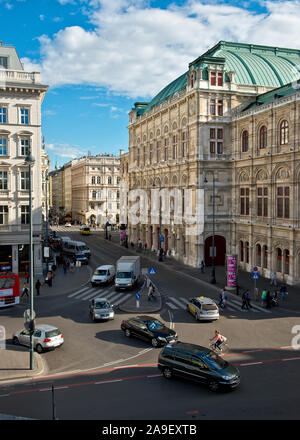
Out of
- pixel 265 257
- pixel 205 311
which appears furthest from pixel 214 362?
pixel 265 257

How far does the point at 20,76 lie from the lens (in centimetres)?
4488

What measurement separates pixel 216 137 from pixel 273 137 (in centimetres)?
1015

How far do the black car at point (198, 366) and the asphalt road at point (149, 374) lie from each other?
446 mm

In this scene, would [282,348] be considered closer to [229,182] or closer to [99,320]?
[99,320]

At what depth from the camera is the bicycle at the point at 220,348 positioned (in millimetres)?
22562

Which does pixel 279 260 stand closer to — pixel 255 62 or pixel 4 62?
pixel 255 62

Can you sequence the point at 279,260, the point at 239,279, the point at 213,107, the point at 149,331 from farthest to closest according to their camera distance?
the point at 213,107 → the point at 239,279 → the point at 279,260 → the point at 149,331

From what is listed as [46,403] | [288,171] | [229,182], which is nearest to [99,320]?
[46,403]

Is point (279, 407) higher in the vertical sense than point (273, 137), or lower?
lower

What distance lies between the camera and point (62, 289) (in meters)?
39.8

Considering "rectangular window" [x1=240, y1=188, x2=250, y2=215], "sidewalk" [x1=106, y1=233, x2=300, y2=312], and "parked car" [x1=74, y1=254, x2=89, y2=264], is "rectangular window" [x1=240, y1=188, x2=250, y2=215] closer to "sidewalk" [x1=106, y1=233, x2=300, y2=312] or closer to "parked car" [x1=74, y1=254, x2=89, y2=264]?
"sidewalk" [x1=106, y1=233, x2=300, y2=312]

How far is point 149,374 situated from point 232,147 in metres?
36.5

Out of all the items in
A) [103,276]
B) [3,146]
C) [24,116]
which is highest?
→ [24,116]

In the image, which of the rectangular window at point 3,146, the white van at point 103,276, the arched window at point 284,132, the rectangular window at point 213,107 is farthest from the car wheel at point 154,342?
the rectangular window at point 213,107
